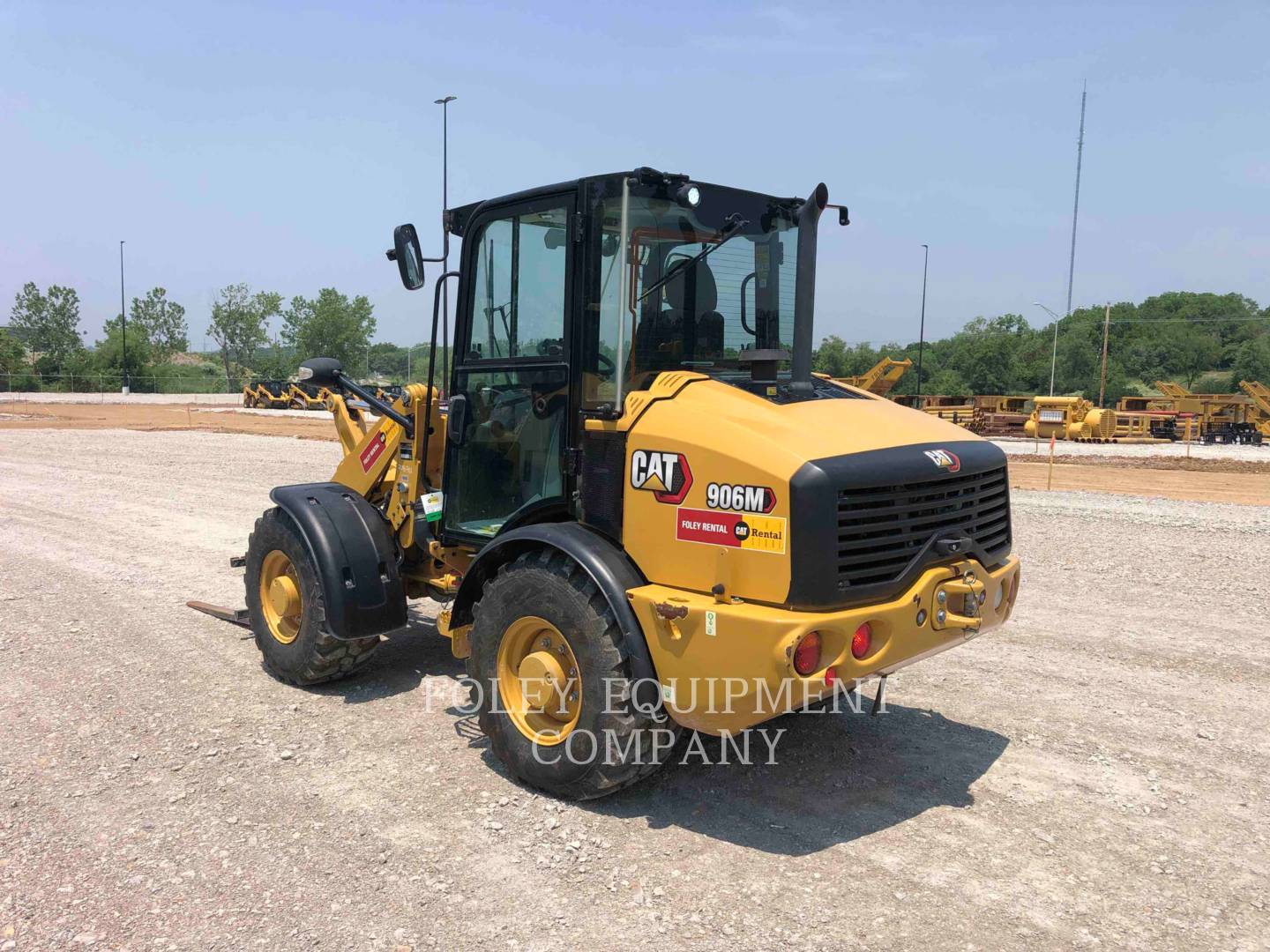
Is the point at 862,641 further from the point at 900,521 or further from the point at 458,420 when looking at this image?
the point at 458,420

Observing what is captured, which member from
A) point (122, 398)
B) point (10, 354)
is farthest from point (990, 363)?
point (10, 354)

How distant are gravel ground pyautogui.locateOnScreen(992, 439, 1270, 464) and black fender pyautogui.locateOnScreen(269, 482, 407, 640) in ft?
74.8

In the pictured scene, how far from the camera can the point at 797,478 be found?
353 cm

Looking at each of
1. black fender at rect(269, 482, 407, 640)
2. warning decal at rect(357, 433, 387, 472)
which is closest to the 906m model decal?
black fender at rect(269, 482, 407, 640)

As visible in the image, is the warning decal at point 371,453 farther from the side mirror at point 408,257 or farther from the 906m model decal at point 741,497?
the 906m model decal at point 741,497

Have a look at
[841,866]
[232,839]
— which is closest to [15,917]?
[232,839]

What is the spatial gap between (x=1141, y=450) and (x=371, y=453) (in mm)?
28630

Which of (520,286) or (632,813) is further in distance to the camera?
(520,286)

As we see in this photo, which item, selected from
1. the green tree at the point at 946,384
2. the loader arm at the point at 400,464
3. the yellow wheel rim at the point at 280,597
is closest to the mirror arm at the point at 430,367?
the loader arm at the point at 400,464

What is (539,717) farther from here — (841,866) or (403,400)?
(403,400)

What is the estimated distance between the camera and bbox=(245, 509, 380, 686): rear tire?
17.8ft

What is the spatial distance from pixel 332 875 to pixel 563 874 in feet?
2.81

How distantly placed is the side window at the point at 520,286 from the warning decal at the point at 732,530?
1.11 metres

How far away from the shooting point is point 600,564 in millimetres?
3967
